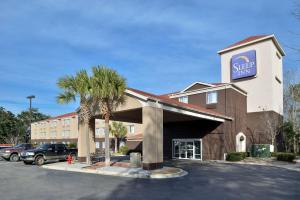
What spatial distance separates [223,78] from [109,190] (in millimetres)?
29938

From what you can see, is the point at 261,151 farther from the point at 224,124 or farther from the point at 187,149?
the point at 187,149

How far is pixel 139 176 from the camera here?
56.0ft

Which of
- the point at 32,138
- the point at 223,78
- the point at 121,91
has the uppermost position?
the point at 223,78

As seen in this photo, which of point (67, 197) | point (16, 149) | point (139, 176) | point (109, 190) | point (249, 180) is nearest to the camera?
point (67, 197)

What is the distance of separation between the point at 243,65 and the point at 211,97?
8.29 m

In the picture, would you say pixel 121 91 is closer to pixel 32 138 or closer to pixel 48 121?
pixel 48 121

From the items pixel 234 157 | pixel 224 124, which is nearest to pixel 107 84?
pixel 224 124

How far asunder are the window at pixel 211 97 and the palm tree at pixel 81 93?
13.3 m

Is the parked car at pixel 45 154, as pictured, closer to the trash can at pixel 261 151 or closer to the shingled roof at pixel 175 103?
the shingled roof at pixel 175 103

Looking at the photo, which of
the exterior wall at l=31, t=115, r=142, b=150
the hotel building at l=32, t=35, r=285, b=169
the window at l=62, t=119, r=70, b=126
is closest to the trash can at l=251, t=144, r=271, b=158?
the hotel building at l=32, t=35, r=285, b=169

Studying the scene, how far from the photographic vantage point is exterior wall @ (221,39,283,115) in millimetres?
35022

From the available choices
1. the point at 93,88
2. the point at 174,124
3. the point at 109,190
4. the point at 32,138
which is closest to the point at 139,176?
the point at 109,190

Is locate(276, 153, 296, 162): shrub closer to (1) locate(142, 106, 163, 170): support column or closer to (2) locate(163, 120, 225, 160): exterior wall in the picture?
(2) locate(163, 120, 225, 160): exterior wall

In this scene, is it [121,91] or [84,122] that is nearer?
[121,91]
